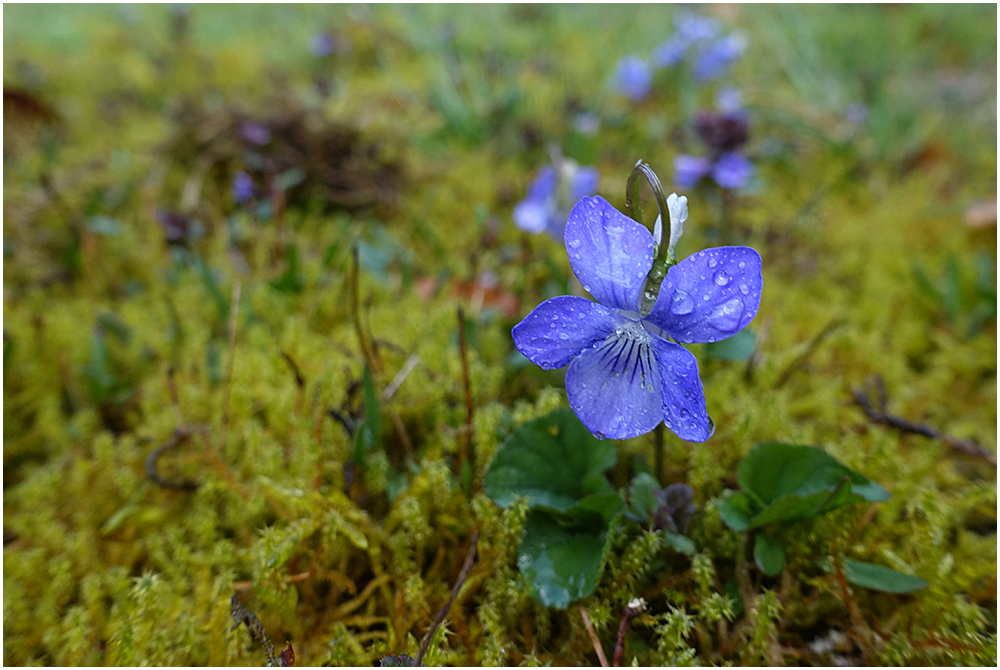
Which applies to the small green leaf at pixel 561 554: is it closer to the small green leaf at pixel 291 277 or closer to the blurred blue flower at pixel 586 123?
the small green leaf at pixel 291 277

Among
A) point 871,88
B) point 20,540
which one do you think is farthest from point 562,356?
point 871,88

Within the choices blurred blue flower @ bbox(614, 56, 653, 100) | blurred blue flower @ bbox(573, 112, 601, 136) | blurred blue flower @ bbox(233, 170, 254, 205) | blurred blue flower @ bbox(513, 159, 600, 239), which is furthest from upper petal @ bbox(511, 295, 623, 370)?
blurred blue flower @ bbox(614, 56, 653, 100)

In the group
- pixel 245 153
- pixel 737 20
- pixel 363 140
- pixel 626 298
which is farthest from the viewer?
pixel 737 20

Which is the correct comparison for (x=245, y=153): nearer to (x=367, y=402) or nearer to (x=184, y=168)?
(x=184, y=168)

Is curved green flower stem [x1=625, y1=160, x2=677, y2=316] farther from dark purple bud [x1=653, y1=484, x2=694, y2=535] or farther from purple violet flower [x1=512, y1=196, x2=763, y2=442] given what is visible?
dark purple bud [x1=653, y1=484, x2=694, y2=535]

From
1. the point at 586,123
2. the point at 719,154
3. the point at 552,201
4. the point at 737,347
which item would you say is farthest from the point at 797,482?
the point at 586,123

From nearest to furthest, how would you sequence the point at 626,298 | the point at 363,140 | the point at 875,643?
the point at 626,298 < the point at 875,643 < the point at 363,140

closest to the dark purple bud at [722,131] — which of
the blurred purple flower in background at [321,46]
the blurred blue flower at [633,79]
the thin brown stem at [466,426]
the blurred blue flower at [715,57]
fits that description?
the blurred blue flower at [633,79]

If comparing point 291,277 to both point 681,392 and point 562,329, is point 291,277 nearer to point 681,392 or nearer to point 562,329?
point 562,329
